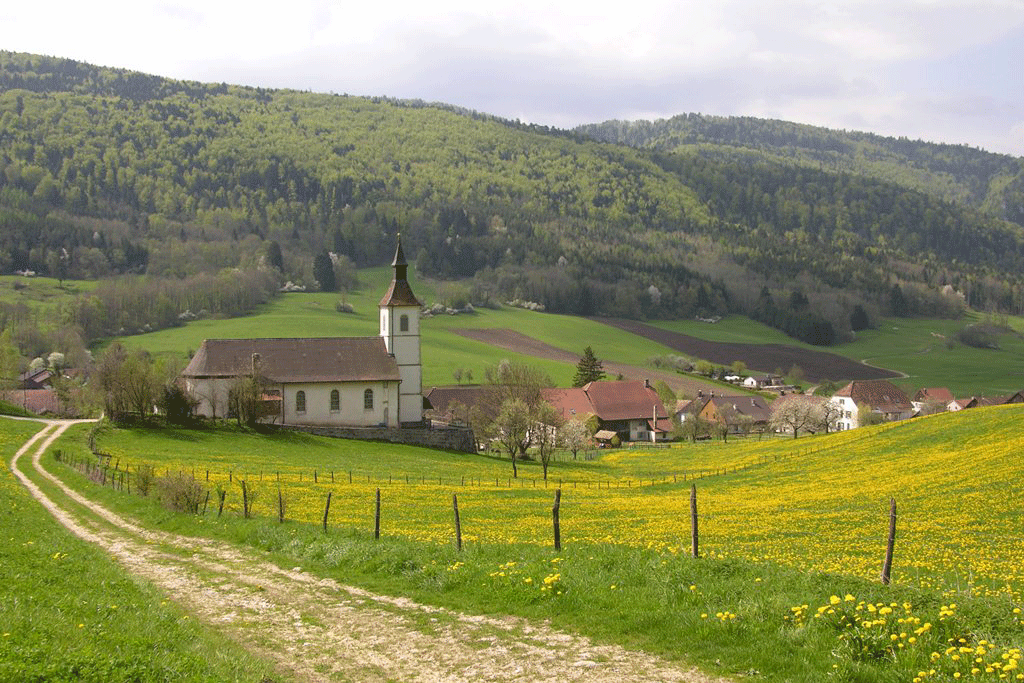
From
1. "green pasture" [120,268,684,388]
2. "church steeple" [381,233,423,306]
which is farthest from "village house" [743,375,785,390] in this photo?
"church steeple" [381,233,423,306]

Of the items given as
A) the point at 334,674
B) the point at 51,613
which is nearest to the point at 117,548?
the point at 51,613

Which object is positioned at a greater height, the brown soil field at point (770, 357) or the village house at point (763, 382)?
the brown soil field at point (770, 357)

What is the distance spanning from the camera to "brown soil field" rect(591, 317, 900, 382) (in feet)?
510

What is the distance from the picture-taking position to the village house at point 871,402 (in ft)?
390

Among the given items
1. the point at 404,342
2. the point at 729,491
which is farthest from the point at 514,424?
the point at 729,491

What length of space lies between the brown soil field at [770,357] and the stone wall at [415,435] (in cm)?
9186

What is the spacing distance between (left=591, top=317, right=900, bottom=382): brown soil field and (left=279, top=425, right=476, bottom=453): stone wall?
301 ft

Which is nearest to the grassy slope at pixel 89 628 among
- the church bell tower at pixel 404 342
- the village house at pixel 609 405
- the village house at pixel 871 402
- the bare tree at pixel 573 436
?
the church bell tower at pixel 404 342

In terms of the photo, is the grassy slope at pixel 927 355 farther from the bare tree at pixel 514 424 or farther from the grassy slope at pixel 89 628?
the grassy slope at pixel 89 628

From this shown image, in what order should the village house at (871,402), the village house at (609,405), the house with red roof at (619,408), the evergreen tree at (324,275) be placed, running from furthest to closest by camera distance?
the evergreen tree at (324,275), the village house at (871,402), the house with red roof at (619,408), the village house at (609,405)

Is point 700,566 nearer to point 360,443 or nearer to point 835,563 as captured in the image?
point 835,563

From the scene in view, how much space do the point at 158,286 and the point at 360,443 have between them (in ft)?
341

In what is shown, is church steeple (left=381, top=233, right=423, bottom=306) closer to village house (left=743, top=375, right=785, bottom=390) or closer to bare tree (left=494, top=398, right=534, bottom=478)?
bare tree (left=494, top=398, right=534, bottom=478)

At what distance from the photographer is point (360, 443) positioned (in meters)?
71.9
